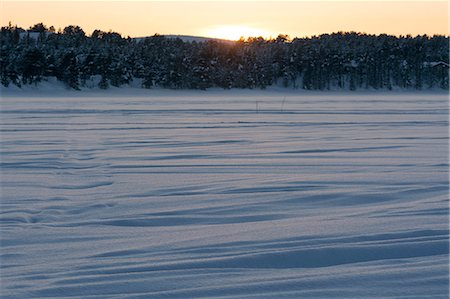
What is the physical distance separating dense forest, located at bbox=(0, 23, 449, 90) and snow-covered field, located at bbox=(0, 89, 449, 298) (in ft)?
144

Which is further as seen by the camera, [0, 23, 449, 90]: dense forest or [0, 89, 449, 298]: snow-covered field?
[0, 23, 449, 90]: dense forest

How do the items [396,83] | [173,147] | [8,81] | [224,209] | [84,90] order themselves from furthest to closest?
[396,83] < [84,90] < [8,81] < [173,147] < [224,209]

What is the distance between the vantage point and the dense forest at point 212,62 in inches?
2148

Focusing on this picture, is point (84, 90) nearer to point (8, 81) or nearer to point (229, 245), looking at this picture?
point (8, 81)

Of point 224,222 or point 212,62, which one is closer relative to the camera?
point 224,222

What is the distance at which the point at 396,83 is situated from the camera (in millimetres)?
80250

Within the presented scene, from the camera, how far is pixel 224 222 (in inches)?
198

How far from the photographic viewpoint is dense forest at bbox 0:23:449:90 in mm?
54562

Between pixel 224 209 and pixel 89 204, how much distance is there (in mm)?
1196

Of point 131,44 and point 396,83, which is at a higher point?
point 131,44

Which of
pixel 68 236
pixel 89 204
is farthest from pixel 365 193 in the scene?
pixel 68 236

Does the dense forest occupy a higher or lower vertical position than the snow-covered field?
higher

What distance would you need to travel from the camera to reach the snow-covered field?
351 cm

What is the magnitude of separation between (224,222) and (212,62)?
63021 millimetres
